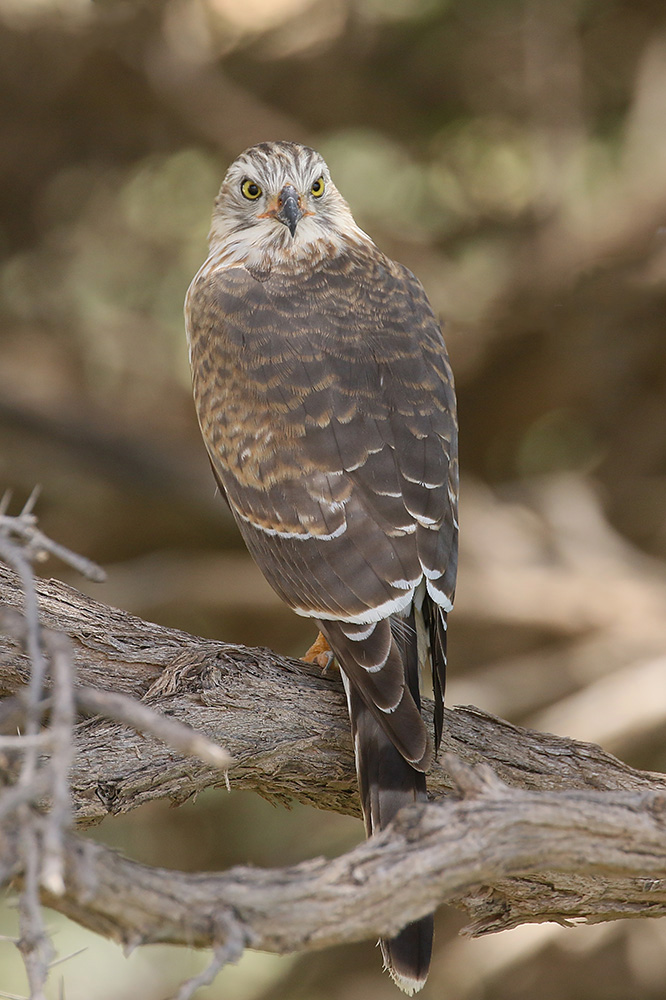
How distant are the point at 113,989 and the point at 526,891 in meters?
4.00

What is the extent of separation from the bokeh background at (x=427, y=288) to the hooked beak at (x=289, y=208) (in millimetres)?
2718

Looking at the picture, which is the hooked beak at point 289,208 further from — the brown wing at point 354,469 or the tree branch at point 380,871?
the tree branch at point 380,871

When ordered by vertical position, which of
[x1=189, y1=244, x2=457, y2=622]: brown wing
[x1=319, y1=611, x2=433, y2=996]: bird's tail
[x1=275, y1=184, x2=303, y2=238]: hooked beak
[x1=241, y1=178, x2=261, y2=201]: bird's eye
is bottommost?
[x1=319, y1=611, x2=433, y2=996]: bird's tail

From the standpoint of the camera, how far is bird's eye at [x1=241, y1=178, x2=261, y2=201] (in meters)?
3.69

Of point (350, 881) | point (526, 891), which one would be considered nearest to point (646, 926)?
point (526, 891)

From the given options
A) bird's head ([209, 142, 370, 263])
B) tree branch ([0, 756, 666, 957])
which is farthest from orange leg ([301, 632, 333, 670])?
bird's head ([209, 142, 370, 263])

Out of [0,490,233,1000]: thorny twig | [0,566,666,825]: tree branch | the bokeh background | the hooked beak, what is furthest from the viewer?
the bokeh background

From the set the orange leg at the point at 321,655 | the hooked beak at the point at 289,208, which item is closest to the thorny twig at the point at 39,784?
the orange leg at the point at 321,655

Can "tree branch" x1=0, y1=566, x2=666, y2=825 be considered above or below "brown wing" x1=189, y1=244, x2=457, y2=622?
below

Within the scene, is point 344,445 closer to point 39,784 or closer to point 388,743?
point 388,743

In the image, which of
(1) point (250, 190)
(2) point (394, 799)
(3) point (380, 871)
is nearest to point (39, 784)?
(3) point (380, 871)

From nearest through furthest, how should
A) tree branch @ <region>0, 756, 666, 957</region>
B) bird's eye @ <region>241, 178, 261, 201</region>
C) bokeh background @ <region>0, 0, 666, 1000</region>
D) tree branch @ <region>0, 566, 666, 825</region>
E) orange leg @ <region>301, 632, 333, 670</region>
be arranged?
1. tree branch @ <region>0, 756, 666, 957</region>
2. tree branch @ <region>0, 566, 666, 825</region>
3. orange leg @ <region>301, 632, 333, 670</region>
4. bird's eye @ <region>241, 178, 261, 201</region>
5. bokeh background @ <region>0, 0, 666, 1000</region>

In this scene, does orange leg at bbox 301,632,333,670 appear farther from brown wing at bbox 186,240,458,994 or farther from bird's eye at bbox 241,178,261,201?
bird's eye at bbox 241,178,261,201

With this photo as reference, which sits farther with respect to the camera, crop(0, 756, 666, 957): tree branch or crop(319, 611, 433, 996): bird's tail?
crop(319, 611, 433, 996): bird's tail
